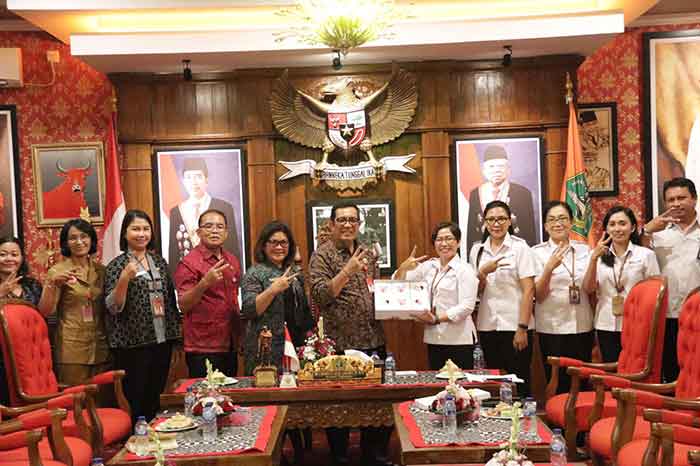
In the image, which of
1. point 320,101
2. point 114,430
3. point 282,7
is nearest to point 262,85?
point 320,101

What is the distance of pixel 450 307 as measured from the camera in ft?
17.0

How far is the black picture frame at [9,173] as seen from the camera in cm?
663

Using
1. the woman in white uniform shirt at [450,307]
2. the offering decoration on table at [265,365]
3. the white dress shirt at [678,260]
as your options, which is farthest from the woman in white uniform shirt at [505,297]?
the offering decoration on table at [265,365]

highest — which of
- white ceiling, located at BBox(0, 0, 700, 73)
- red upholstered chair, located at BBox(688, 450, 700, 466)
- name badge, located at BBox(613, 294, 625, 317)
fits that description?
white ceiling, located at BBox(0, 0, 700, 73)

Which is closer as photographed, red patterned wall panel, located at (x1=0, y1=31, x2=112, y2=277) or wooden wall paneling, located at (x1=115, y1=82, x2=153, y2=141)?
wooden wall paneling, located at (x1=115, y1=82, x2=153, y2=141)

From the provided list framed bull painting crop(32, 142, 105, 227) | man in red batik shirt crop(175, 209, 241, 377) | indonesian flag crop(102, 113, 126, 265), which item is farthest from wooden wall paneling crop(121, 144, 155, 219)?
man in red batik shirt crop(175, 209, 241, 377)

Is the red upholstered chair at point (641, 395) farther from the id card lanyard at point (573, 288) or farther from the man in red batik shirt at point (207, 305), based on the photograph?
the man in red batik shirt at point (207, 305)

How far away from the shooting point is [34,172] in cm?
664

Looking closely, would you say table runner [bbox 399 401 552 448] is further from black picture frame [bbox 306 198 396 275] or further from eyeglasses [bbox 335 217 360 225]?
black picture frame [bbox 306 198 396 275]

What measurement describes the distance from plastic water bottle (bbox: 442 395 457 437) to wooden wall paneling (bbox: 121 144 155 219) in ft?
12.5

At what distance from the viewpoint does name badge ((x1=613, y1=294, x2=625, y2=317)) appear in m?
5.05

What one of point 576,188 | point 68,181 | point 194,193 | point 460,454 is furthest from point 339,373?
point 68,181

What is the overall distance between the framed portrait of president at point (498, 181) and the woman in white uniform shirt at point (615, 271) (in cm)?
137

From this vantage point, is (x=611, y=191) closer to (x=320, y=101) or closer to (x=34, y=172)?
(x=320, y=101)
